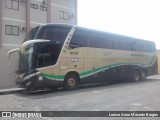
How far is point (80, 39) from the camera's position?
1564 centimetres

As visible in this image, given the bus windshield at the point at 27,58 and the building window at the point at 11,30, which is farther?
the building window at the point at 11,30

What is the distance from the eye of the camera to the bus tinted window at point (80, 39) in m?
15.2

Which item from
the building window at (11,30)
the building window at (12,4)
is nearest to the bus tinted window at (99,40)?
the building window at (11,30)

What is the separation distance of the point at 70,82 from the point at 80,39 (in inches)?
105

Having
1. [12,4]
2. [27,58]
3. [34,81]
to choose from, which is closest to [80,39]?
[27,58]

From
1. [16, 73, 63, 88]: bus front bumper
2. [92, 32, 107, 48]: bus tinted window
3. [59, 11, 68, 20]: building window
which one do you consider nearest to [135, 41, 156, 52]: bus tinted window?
[92, 32, 107, 48]: bus tinted window

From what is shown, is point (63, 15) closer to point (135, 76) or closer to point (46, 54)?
point (135, 76)

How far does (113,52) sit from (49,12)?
17.8 metres

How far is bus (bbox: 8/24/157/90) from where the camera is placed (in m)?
13.5

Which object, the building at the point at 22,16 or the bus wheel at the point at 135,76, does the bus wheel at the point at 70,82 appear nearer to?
the bus wheel at the point at 135,76

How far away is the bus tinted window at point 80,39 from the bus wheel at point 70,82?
5.80ft

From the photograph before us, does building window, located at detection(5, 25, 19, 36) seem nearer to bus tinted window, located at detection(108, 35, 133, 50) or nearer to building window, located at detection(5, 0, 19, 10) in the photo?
building window, located at detection(5, 0, 19, 10)

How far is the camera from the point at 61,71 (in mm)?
14617

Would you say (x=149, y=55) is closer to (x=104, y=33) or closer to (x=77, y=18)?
(x=104, y=33)
